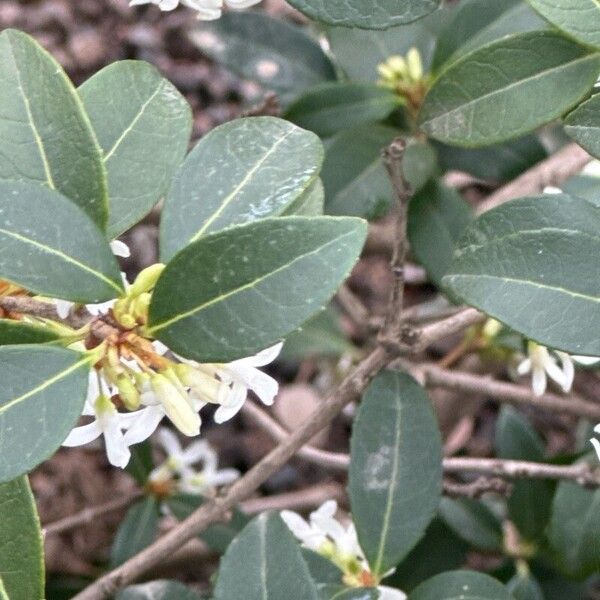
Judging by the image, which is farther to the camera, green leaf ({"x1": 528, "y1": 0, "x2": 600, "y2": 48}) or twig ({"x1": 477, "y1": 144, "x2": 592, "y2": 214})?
twig ({"x1": 477, "y1": 144, "x2": 592, "y2": 214})

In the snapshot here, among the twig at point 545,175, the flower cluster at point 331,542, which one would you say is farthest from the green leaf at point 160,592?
the twig at point 545,175

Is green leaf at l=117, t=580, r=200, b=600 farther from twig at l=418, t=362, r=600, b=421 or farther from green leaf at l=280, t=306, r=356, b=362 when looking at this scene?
green leaf at l=280, t=306, r=356, b=362

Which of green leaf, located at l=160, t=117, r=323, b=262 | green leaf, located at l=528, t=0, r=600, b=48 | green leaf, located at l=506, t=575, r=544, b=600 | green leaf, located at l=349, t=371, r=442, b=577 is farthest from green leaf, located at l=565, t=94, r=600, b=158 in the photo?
green leaf, located at l=506, t=575, r=544, b=600

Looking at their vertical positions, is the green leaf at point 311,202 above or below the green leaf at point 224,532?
above

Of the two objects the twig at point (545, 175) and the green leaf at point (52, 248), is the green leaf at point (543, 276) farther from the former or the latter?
the twig at point (545, 175)

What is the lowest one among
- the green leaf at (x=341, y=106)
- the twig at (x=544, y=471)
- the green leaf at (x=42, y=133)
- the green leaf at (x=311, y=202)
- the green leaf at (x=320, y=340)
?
the green leaf at (x=320, y=340)
